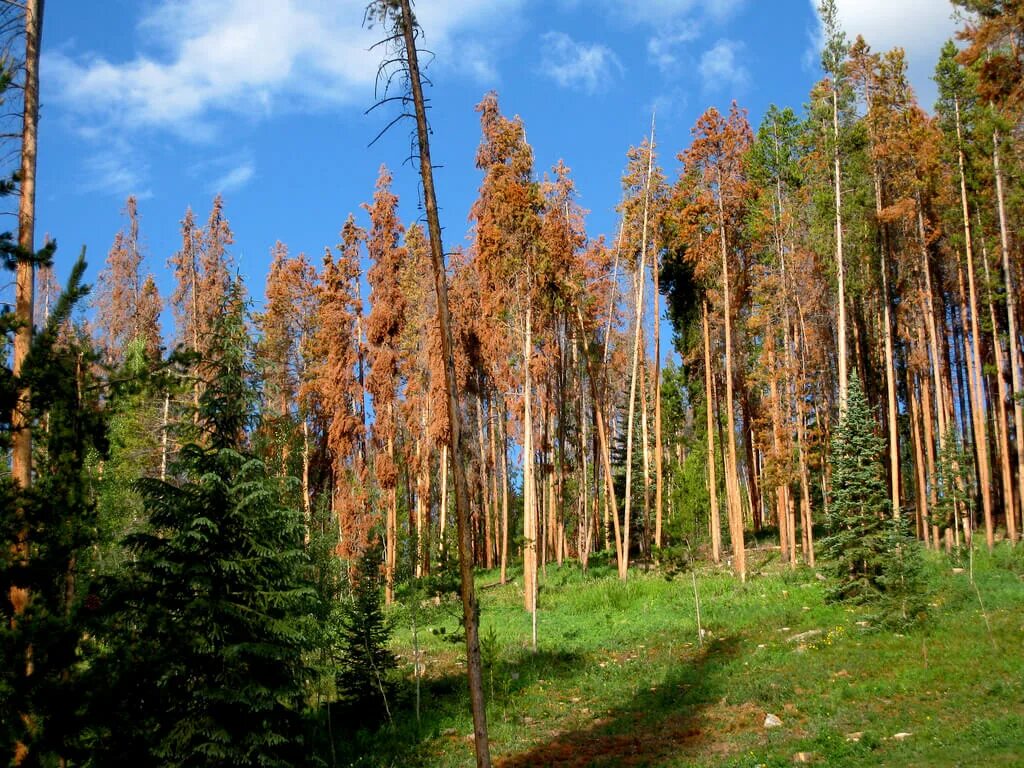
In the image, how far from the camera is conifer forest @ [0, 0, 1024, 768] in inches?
393

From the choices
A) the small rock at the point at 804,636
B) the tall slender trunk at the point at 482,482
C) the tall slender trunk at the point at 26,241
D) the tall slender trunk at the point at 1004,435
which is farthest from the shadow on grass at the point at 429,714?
the tall slender trunk at the point at 1004,435

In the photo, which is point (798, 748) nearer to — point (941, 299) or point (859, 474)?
point (859, 474)

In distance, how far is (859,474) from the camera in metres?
20.6

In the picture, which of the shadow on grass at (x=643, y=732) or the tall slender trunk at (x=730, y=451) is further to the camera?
the tall slender trunk at (x=730, y=451)

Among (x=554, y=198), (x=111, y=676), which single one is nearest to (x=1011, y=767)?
(x=111, y=676)

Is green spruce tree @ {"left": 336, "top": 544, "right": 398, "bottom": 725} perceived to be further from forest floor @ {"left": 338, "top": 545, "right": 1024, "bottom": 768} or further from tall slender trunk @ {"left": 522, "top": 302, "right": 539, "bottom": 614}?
tall slender trunk @ {"left": 522, "top": 302, "right": 539, "bottom": 614}

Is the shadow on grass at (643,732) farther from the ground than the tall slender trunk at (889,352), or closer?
closer

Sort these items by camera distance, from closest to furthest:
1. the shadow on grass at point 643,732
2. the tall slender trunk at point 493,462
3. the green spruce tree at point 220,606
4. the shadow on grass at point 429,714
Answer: the green spruce tree at point 220,606, the shadow on grass at point 643,732, the shadow on grass at point 429,714, the tall slender trunk at point 493,462

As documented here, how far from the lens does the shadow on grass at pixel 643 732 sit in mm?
13398

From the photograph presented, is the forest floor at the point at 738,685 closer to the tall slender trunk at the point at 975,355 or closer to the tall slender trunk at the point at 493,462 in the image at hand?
the tall slender trunk at the point at 975,355

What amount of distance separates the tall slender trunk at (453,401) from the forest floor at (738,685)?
186 inches

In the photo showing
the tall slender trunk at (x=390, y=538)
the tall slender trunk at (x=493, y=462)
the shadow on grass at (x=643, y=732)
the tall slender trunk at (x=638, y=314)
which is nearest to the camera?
the shadow on grass at (x=643, y=732)

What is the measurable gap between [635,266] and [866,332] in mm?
11873

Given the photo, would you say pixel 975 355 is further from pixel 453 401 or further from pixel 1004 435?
pixel 453 401
